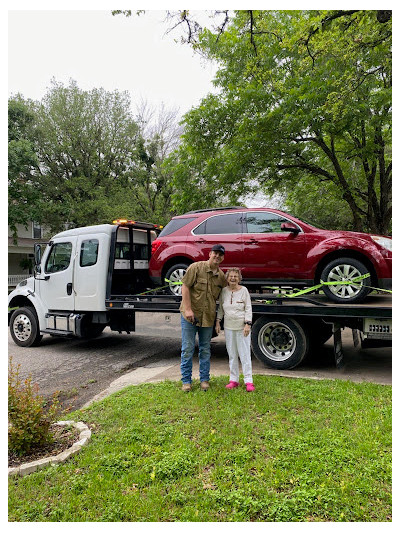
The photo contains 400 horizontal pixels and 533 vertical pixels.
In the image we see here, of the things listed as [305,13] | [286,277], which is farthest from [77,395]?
[305,13]

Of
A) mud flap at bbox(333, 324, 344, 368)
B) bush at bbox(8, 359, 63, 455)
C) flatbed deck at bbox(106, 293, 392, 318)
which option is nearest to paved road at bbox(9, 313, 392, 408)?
mud flap at bbox(333, 324, 344, 368)

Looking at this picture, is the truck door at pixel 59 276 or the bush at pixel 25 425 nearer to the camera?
the bush at pixel 25 425

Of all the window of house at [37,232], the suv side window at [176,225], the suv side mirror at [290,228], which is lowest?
the suv side mirror at [290,228]

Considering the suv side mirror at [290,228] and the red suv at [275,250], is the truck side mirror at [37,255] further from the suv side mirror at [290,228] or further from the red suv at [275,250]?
the suv side mirror at [290,228]

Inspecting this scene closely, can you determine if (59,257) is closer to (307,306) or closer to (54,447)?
(54,447)

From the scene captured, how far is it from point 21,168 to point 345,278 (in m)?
19.7

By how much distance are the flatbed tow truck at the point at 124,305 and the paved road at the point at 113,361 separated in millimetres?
324

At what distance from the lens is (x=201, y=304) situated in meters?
4.81

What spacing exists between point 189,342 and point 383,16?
250 inches

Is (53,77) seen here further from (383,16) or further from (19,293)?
(383,16)

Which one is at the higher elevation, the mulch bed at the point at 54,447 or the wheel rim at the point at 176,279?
the wheel rim at the point at 176,279

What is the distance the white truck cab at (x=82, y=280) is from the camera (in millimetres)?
7355

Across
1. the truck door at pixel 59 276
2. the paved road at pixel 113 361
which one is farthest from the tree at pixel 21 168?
the truck door at pixel 59 276

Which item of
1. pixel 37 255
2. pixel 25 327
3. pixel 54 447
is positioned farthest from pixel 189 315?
pixel 25 327
